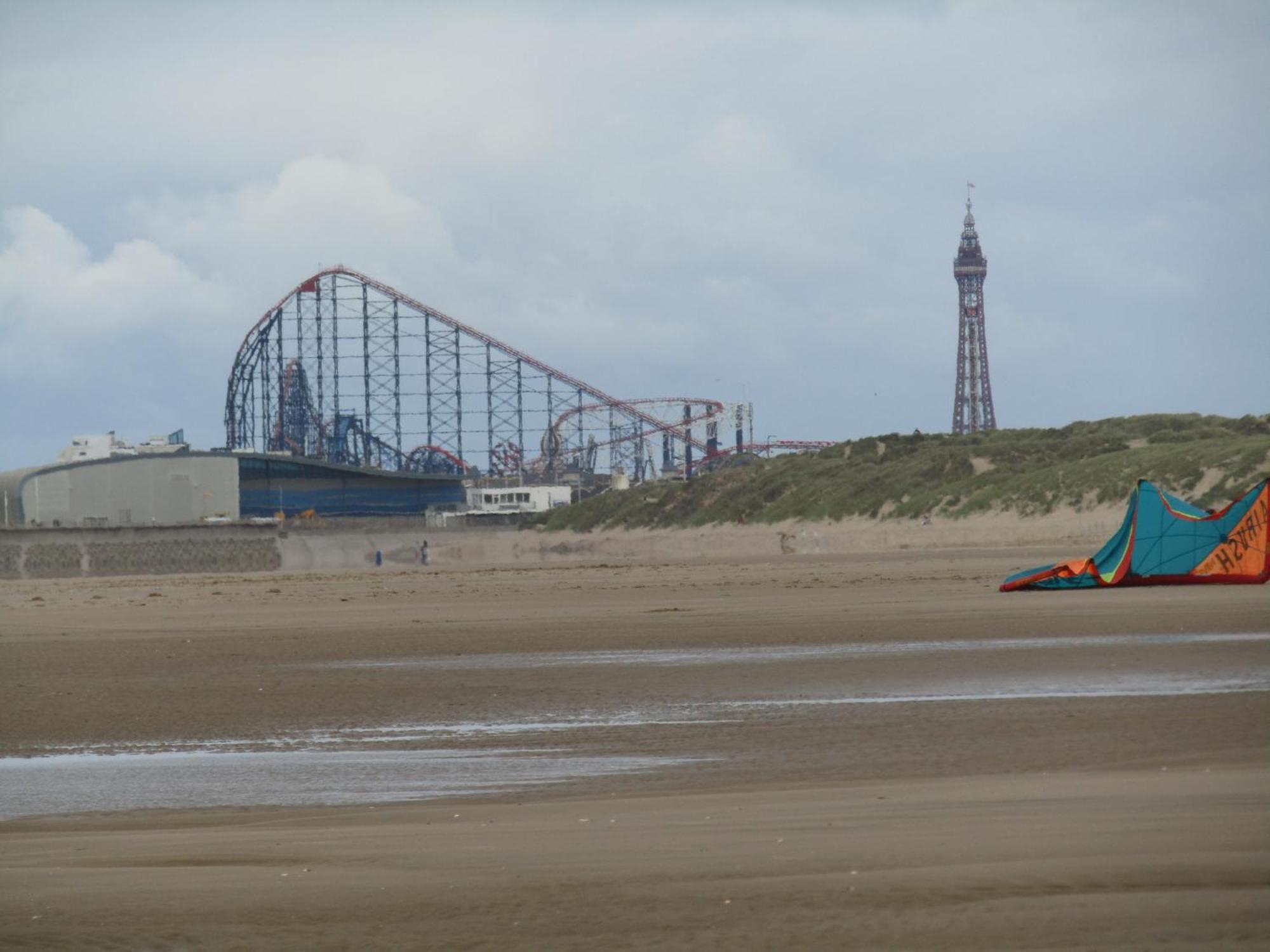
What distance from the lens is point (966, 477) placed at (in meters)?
48.4

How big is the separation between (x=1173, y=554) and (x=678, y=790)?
1607 cm

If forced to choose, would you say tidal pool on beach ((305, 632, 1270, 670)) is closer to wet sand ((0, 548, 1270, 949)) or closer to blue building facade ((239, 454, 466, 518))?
wet sand ((0, 548, 1270, 949))

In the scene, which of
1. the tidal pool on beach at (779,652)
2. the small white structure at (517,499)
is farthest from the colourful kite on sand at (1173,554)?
the small white structure at (517,499)

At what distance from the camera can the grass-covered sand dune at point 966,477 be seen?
39469 mm

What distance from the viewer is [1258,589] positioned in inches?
774

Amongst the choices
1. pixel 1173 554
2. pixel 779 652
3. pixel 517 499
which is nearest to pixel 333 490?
pixel 517 499

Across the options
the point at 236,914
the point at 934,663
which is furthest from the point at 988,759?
the point at 934,663

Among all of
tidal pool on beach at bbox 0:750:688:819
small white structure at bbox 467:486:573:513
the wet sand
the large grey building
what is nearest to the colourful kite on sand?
the wet sand

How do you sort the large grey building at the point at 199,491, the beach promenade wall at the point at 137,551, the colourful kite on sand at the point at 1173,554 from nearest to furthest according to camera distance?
1. the colourful kite on sand at the point at 1173,554
2. the beach promenade wall at the point at 137,551
3. the large grey building at the point at 199,491

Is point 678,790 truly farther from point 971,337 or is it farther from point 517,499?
point 971,337

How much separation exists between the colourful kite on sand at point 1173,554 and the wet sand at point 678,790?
4.13 meters

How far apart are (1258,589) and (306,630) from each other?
1207cm

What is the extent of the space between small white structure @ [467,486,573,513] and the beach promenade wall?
24.7 m

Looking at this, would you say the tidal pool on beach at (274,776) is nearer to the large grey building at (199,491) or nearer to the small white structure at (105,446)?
the large grey building at (199,491)
